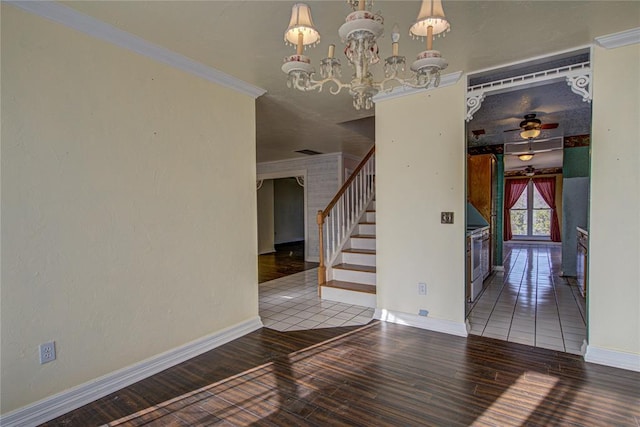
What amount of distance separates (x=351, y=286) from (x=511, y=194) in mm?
10051

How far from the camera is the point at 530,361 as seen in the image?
2.43 m

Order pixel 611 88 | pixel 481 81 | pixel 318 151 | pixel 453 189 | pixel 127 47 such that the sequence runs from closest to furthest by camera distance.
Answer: pixel 127 47 → pixel 611 88 → pixel 453 189 → pixel 481 81 → pixel 318 151

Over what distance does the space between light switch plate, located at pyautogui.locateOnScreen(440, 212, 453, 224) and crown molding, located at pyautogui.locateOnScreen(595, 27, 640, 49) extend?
1636 millimetres

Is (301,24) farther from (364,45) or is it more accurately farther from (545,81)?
(545,81)

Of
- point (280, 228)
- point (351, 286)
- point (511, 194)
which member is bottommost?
point (351, 286)

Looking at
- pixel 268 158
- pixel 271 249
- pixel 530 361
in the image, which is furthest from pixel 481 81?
pixel 271 249

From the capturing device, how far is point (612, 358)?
7.72 ft

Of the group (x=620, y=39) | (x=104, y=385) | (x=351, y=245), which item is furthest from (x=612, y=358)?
(x=104, y=385)

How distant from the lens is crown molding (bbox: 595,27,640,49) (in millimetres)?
2175

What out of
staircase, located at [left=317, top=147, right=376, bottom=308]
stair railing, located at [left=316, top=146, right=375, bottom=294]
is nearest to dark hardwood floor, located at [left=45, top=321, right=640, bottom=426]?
staircase, located at [left=317, top=147, right=376, bottom=308]

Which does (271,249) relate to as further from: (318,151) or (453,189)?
(453,189)

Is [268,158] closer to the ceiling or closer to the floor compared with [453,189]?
closer to the ceiling

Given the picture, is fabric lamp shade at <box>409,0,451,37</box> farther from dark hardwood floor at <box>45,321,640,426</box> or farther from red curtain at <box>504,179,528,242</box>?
red curtain at <box>504,179,528,242</box>

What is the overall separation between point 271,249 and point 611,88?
7690mm
